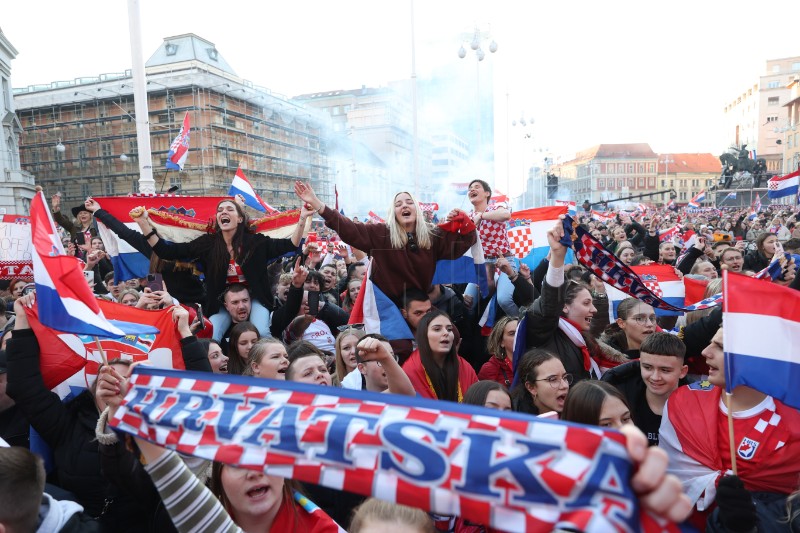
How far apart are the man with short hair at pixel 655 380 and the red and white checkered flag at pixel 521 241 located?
5.22 m

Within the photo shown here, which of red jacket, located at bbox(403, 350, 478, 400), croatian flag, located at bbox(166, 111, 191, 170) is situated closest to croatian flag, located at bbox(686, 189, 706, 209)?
croatian flag, located at bbox(166, 111, 191, 170)

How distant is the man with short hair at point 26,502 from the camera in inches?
77.0

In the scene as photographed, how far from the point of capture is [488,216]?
5.57 metres

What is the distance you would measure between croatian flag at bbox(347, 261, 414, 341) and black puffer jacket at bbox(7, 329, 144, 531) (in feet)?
7.47

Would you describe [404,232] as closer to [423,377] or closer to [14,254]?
[423,377]

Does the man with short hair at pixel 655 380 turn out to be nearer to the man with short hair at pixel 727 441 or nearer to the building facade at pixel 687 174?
the man with short hair at pixel 727 441

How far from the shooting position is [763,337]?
2523mm

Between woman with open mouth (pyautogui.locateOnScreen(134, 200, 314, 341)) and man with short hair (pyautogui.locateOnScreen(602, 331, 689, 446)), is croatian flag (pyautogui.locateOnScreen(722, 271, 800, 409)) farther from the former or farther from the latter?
woman with open mouth (pyautogui.locateOnScreen(134, 200, 314, 341))

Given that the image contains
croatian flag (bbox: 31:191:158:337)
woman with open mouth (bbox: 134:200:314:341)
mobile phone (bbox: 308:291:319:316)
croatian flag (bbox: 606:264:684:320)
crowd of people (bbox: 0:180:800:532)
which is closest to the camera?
crowd of people (bbox: 0:180:800:532)

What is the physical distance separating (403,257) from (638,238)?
33.1ft

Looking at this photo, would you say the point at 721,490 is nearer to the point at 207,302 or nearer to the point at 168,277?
the point at 207,302

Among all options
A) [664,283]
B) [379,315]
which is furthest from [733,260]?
[379,315]

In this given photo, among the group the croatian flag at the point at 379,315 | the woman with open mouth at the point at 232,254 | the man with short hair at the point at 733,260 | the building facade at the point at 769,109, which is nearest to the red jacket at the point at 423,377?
the croatian flag at the point at 379,315

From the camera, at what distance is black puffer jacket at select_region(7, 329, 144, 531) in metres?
2.78
